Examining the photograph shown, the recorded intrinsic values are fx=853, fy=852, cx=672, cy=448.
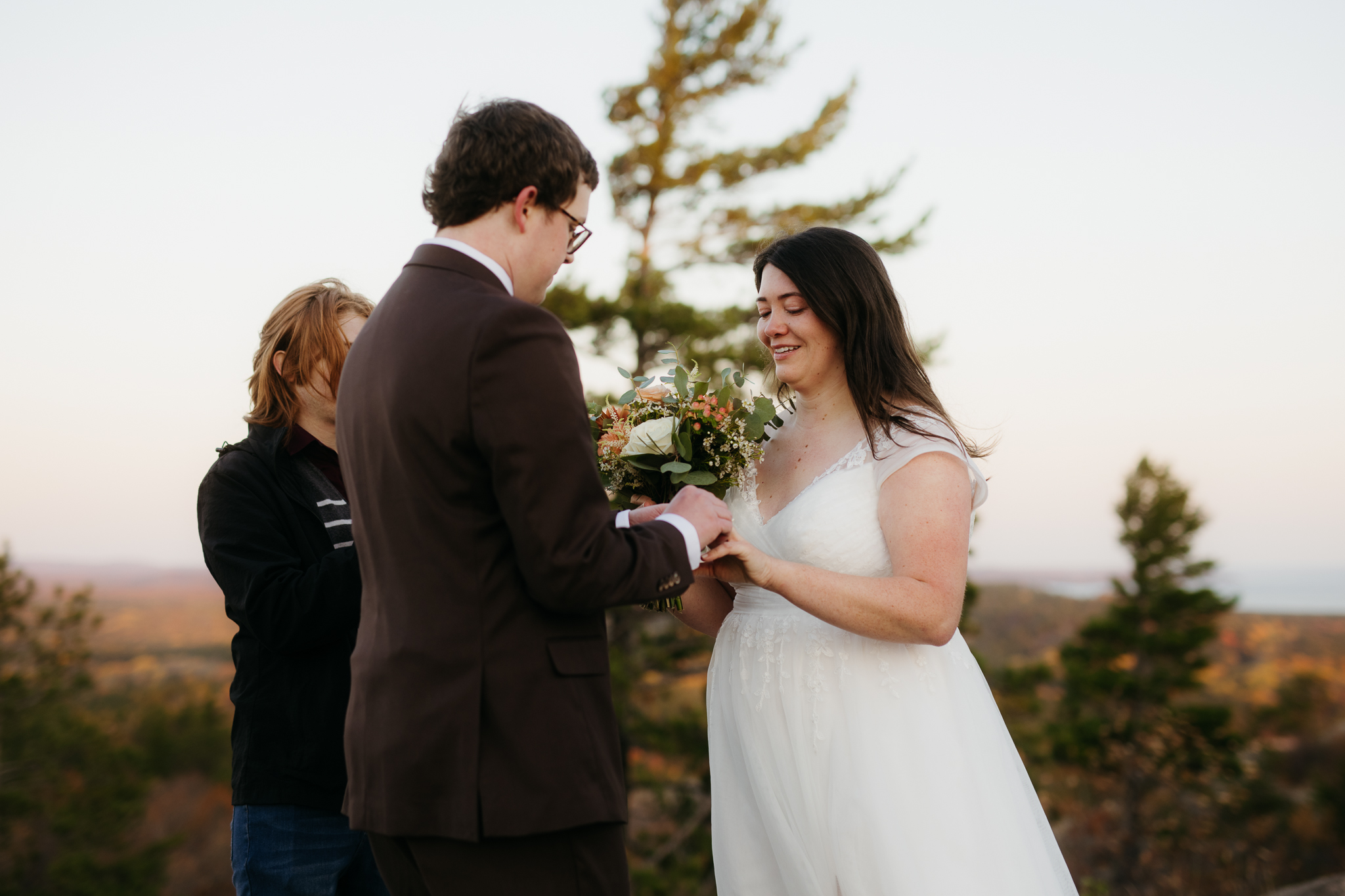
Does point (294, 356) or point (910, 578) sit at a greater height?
point (294, 356)

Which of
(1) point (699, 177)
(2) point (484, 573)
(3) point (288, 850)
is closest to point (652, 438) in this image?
(2) point (484, 573)

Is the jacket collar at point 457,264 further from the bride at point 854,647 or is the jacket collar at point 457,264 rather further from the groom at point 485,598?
the bride at point 854,647

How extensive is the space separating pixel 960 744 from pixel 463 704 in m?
1.64

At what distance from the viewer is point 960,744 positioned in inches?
102

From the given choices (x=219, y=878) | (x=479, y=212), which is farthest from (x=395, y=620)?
(x=219, y=878)

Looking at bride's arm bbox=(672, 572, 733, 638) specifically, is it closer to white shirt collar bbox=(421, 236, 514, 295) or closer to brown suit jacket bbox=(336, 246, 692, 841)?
brown suit jacket bbox=(336, 246, 692, 841)

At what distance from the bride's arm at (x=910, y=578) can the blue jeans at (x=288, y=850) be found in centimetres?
139

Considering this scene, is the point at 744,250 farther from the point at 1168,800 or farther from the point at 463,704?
the point at 1168,800

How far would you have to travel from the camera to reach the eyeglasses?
1917 mm

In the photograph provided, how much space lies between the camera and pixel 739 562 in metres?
2.39

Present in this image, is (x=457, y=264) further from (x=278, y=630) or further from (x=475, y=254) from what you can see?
(x=278, y=630)

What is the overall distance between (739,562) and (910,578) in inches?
19.6

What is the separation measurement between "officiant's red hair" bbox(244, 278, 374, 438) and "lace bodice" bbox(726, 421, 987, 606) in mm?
1492

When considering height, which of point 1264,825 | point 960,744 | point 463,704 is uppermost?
point 463,704
